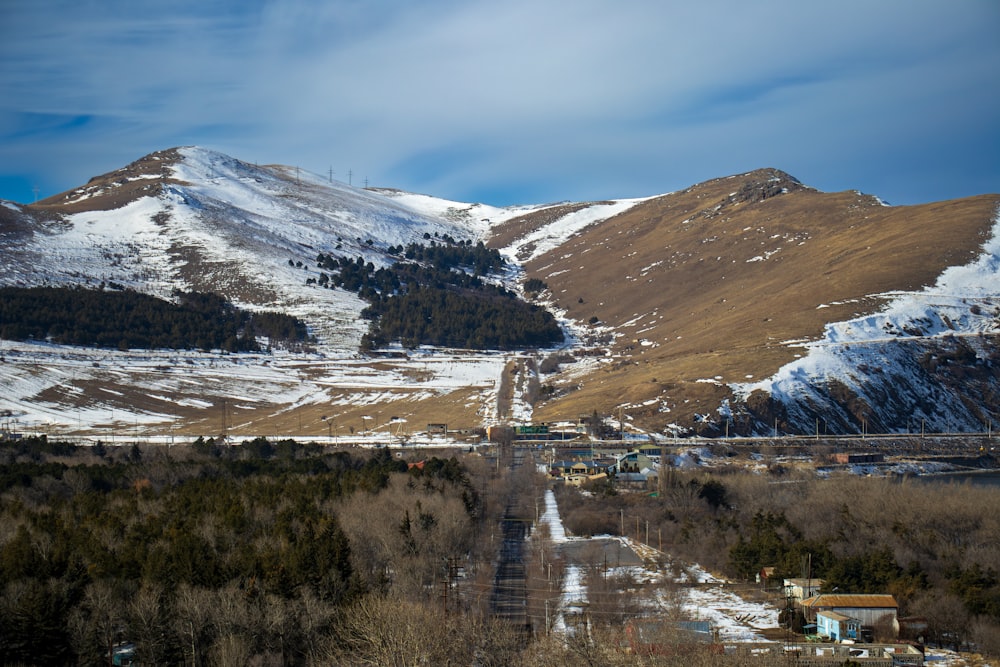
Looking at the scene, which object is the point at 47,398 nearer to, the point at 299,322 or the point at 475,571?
the point at 299,322

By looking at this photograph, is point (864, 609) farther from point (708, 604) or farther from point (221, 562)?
point (221, 562)

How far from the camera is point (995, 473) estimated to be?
87562 mm

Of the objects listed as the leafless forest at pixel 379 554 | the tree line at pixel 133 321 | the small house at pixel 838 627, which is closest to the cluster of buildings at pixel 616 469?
the leafless forest at pixel 379 554

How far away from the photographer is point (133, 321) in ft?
518

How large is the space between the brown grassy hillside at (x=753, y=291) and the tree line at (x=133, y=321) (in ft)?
182

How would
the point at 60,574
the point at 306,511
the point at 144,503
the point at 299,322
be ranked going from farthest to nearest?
1. the point at 299,322
2. the point at 144,503
3. the point at 306,511
4. the point at 60,574

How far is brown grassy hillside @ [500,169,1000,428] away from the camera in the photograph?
108438 millimetres

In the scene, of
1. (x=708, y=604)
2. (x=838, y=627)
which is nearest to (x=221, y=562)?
(x=708, y=604)

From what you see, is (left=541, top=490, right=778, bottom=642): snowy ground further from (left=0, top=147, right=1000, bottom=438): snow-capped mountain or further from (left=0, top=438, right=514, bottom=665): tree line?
(left=0, top=147, right=1000, bottom=438): snow-capped mountain

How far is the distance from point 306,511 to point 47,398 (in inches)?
3388

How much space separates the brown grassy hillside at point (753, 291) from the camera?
4269 inches

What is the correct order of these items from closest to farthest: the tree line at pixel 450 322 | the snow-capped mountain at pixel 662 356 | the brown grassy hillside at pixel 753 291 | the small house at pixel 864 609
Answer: the small house at pixel 864 609
the snow-capped mountain at pixel 662 356
the brown grassy hillside at pixel 753 291
the tree line at pixel 450 322

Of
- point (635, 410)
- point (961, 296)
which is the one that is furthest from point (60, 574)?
point (961, 296)

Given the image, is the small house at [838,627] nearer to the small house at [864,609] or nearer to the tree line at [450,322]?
the small house at [864,609]
